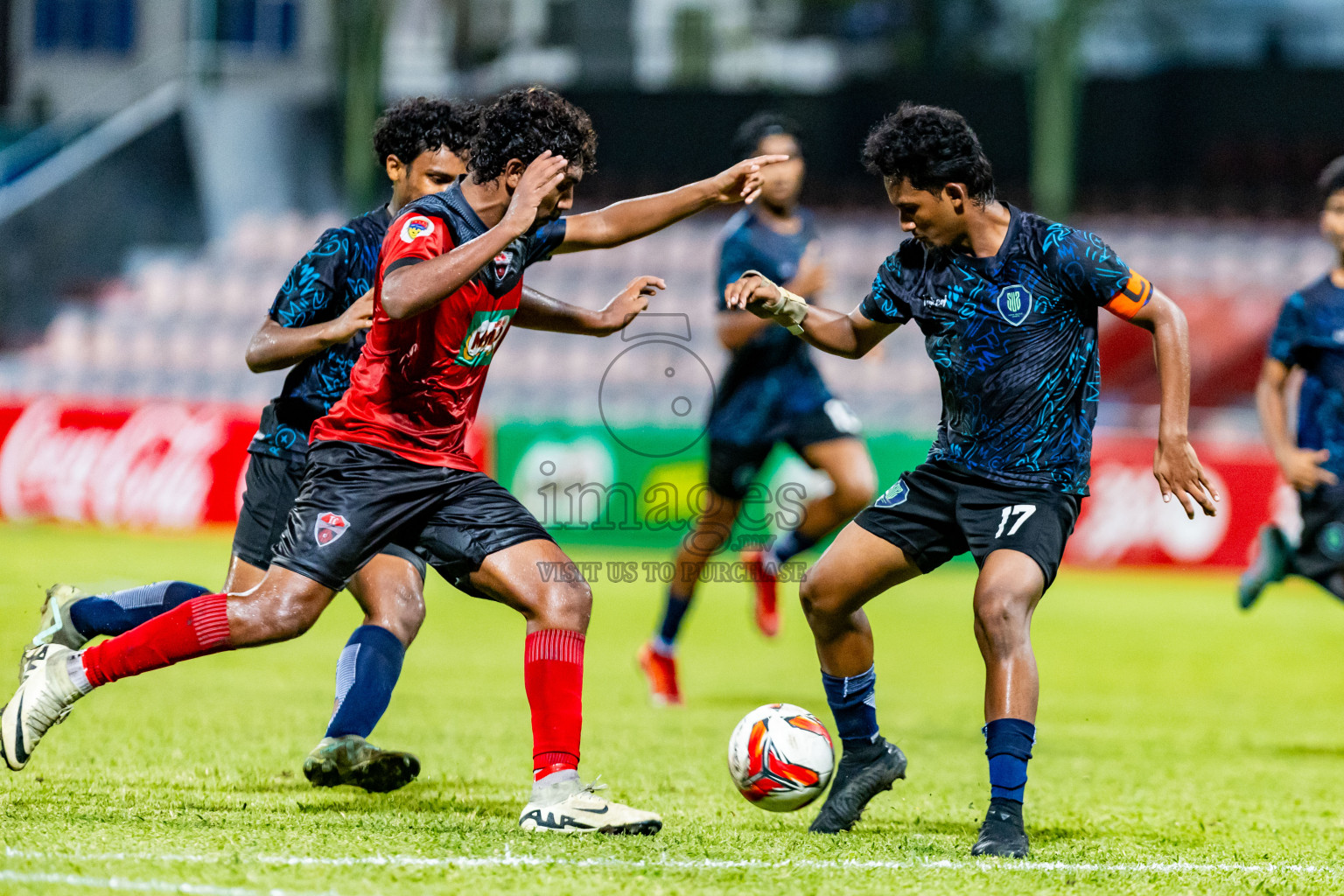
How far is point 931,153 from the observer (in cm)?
456

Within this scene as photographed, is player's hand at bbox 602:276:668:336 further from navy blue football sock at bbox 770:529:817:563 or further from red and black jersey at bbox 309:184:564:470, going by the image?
navy blue football sock at bbox 770:529:817:563

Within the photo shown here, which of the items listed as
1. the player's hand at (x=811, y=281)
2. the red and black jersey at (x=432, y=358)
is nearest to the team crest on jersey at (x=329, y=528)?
the red and black jersey at (x=432, y=358)

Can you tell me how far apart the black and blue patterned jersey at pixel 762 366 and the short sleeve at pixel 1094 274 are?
345 centimetres

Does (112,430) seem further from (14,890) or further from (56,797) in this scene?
(14,890)

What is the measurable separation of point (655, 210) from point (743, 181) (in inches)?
12.0

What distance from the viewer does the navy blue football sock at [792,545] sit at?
843 centimetres

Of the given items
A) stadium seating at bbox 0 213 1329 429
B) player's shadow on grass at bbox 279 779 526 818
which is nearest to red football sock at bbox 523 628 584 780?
player's shadow on grass at bbox 279 779 526 818

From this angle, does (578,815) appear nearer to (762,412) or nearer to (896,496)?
(896,496)

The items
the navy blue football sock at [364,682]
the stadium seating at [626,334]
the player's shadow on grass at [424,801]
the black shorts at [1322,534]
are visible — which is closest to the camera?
the player's shadow on grass at [424,801]

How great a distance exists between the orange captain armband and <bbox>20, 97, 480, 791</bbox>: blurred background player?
7.46ft

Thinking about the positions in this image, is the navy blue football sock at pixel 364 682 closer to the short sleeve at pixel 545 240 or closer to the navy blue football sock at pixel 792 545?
the short sleeve at pixel 545 240

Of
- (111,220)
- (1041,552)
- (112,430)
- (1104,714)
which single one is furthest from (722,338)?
(111,220)

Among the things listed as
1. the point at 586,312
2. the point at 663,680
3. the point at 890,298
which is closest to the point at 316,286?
the point at 586,312

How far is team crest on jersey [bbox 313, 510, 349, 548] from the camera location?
15.1 ft
